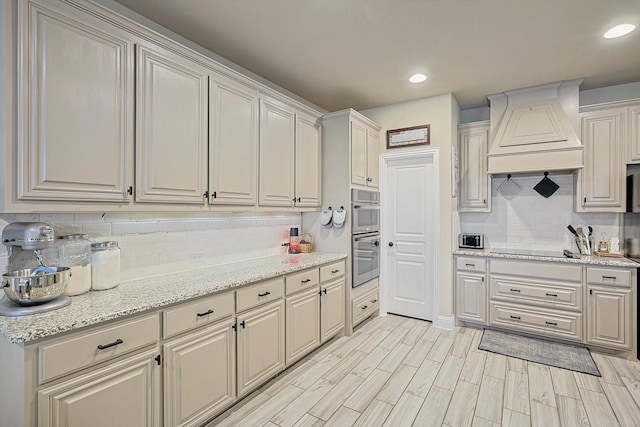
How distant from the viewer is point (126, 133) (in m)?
1.80

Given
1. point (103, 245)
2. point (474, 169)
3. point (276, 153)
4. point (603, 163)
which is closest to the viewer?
point (103, 245)

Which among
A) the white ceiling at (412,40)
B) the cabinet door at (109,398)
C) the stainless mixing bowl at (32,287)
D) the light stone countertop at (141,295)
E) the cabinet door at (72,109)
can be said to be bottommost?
the cabinet door at (109,398)

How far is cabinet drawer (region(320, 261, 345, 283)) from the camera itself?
302 cm

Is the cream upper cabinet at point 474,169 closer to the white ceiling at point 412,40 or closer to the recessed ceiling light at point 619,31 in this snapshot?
the white ceiling at point 412,40

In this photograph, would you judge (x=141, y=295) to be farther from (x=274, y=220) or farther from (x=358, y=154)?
(x=358, y=154)

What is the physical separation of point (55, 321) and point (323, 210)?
2519 mm

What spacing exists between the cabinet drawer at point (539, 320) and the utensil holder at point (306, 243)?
84.4 inches

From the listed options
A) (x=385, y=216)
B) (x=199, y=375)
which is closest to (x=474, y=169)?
(x=385, y=216)

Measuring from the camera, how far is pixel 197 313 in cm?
188

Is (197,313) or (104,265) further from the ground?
(104,265)

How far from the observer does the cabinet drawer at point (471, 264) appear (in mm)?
3543

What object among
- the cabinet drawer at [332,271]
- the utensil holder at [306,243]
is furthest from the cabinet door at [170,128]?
the utensil holder at [306,243]

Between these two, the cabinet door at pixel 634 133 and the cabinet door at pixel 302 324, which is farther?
the cabinet door at pixel 634 133

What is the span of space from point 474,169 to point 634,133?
145 cm
